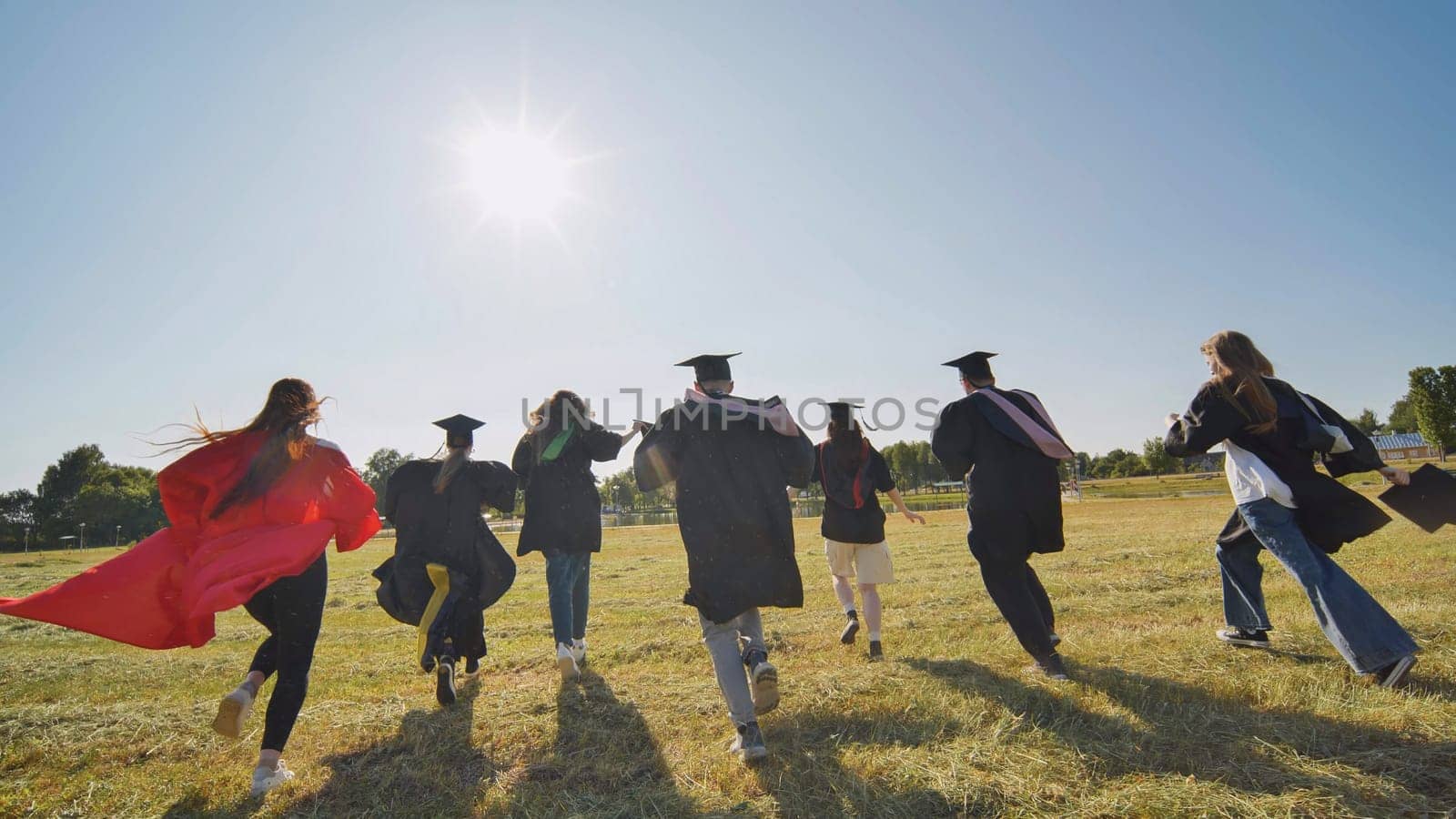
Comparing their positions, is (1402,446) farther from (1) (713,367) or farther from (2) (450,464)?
(2) (450,464)

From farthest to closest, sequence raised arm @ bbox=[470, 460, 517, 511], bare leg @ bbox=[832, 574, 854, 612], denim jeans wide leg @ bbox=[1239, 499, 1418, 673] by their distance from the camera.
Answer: bare leg @ bbox=[832, 574, 854, 612] → raised arm @ bbox=[470, 460, 517, 511] → denim jeans wide leg @ bbox=[1239, 499, 1418, 673]

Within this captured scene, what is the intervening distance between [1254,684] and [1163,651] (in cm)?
107

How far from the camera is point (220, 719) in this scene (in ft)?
13.1

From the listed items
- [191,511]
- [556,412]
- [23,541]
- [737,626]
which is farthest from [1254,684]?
[23,541]

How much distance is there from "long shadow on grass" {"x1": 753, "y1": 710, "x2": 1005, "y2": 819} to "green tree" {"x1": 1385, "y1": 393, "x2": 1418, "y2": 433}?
167652mm

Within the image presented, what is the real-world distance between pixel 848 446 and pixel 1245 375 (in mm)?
3119

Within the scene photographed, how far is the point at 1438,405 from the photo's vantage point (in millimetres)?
75500

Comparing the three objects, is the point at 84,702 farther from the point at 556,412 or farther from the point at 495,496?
the point at 556,412

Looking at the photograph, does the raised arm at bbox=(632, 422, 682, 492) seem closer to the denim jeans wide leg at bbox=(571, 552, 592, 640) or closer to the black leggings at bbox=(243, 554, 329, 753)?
the black leggings at bbox=(243, 554, 329, 753)

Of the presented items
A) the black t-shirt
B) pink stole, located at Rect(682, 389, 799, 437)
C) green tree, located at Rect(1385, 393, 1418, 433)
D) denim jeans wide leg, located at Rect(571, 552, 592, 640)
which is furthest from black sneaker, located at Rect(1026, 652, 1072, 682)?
green tree, located at Rect(1385, 393, 1418, 433)

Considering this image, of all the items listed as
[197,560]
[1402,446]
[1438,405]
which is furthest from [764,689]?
[1402,446]

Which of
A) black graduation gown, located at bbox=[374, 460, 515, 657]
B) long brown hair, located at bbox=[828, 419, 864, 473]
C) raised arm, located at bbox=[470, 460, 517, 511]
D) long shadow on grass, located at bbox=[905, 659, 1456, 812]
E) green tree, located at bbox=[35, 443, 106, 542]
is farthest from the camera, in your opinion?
green tree, located at bbox=[35, 443, 106, 542]

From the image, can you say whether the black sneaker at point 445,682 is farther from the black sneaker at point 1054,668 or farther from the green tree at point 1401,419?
the green tree at point 1401,419

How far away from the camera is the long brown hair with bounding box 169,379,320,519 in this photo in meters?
4.27
